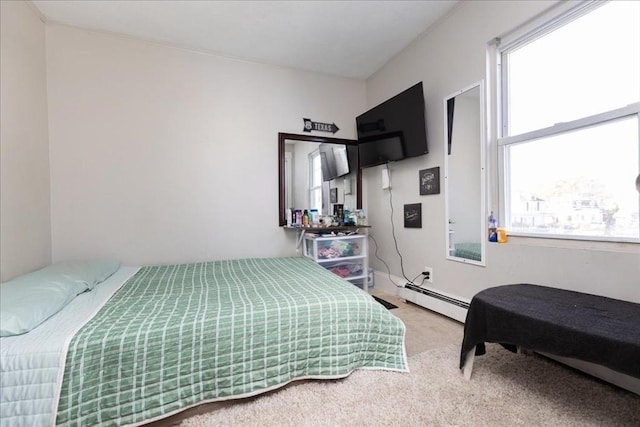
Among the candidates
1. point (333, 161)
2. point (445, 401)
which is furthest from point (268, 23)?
point (445, 401)

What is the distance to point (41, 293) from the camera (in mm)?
1367

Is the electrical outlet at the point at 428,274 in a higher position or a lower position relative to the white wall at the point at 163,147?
lower

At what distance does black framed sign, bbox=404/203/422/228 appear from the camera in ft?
8.97

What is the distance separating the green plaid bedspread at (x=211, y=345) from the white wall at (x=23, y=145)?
0.96 metres

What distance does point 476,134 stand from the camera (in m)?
2.15

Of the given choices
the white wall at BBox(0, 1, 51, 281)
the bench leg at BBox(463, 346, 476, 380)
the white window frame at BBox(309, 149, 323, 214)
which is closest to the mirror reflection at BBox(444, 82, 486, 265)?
the bench leg at BBox(463, 346, 476, 380)

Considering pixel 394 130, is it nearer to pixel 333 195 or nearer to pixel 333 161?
pixel 333 161

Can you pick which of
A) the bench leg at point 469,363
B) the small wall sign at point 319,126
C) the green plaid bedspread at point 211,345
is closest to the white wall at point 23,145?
the green plaid bedspread at point 211,345

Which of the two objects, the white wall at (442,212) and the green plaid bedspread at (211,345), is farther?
the white wall at (442,212)

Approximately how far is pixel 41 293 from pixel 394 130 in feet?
9.59

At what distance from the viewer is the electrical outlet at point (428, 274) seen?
2.61m

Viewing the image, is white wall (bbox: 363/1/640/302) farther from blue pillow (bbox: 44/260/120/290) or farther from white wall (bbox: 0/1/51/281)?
white wall (bbox: 0/1/51/281)

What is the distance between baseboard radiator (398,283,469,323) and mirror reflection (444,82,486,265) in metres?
0.36

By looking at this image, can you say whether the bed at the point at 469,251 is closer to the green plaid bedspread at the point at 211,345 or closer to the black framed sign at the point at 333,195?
the green plaid bedspread at the point at 211,345
